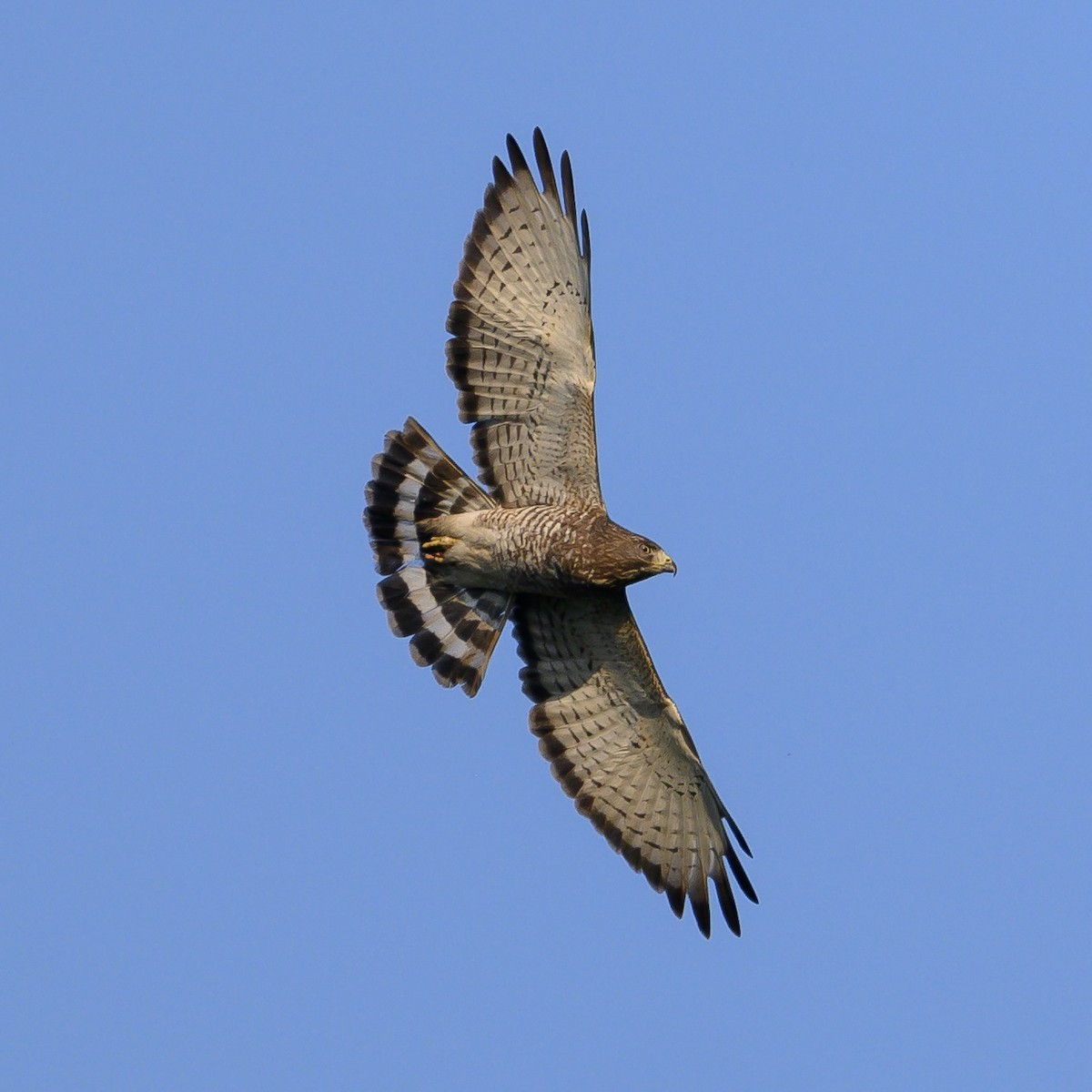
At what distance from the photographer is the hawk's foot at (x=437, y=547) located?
1223 centimetres

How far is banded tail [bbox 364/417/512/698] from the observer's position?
1220 centimetres

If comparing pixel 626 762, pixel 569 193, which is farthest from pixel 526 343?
pixel 626 762

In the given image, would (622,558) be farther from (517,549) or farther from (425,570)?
(425,570)

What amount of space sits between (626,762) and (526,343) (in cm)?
273

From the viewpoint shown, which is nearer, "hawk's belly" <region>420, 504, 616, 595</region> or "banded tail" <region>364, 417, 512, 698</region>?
"hawk's belly" <region>420, 504, 616, 595</region>

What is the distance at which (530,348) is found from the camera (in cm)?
1196

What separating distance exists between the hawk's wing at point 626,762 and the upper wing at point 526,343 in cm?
90

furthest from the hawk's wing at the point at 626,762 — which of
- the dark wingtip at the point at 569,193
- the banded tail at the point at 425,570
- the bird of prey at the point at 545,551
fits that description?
the dark wingtip at the point at 569,193

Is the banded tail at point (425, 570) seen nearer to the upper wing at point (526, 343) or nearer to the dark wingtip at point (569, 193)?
the upper wing at point (526, 343)

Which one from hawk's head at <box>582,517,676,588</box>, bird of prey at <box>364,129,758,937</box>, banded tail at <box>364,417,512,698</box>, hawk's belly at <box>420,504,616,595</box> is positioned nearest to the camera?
hawk's head at <box>582,517,676,588</box>

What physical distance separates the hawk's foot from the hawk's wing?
0.61 metres

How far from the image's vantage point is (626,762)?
12.6 metres


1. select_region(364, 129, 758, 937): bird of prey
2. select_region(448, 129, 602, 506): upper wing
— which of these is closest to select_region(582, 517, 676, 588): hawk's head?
select_region(364, 129, 758, 937): bird of prey

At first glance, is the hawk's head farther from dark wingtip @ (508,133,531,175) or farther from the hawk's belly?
dark wingtip @ (508,133,531,175)
